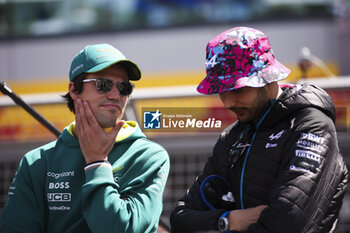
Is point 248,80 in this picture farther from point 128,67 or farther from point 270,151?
point 128,67

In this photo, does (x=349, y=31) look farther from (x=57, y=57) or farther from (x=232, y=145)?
(x=232, y=145)

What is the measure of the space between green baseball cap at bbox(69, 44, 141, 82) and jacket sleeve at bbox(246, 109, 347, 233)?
2.82 feet

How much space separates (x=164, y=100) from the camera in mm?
5105

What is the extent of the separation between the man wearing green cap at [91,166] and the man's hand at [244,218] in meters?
0.37

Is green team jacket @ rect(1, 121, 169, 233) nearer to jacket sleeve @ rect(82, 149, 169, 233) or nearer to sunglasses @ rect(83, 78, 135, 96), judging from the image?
jacket sleeve @ rect(82, 149, 169, 233)

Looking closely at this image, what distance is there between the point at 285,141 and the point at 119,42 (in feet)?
25.7

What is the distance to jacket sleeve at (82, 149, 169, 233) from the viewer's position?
2.39m

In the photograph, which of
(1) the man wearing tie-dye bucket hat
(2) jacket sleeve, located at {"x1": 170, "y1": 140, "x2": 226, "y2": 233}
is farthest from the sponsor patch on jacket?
(2) jacket sleeve, located at {"x1": 170, "y1": 140, "x2": 226, "y2": 233}

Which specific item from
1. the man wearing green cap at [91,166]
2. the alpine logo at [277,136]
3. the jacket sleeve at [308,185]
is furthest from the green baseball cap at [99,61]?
the jacket sleeve at [308,185]

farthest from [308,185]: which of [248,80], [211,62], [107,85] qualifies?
Result: [107,85]

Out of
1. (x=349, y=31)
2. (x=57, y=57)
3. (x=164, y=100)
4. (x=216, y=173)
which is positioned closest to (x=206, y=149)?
(x=164, y=100)

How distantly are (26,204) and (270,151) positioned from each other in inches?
45.9

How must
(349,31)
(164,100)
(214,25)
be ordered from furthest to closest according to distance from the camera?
1. (214,25)
2. (349,31)
3. (164,100)

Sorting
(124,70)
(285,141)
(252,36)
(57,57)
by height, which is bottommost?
(57,57)
